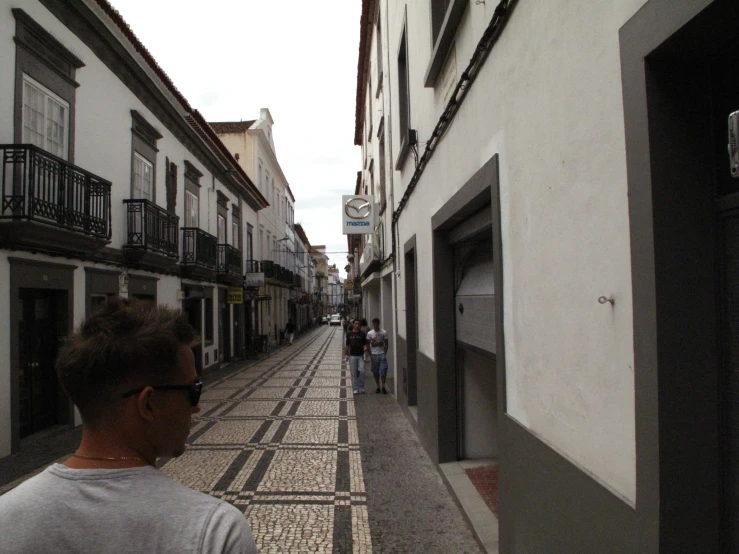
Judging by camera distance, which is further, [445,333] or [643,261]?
[445,333]

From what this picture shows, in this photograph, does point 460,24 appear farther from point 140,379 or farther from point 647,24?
point 140,379

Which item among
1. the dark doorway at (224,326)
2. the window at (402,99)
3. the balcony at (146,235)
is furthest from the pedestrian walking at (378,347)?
the dark doorway at (224,326)

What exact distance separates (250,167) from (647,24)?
26.3 meters

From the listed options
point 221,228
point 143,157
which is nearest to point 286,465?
point 143,157

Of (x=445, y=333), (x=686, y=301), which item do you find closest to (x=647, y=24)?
(x=686, y=301)

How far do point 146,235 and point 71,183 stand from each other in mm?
2859

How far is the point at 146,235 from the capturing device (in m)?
10.9

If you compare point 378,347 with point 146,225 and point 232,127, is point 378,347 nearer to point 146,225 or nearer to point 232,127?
point 146,225

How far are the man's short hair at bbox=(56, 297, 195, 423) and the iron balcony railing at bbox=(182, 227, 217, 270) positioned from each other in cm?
1376

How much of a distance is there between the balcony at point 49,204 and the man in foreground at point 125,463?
22.4ft

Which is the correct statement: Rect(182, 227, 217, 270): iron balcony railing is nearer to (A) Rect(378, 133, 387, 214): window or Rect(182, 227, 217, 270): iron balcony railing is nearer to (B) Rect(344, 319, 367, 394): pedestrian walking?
(B) Rect(344, 319, 367, 394): pedestrian walking

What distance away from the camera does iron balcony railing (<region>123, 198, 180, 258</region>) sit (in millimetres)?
10797

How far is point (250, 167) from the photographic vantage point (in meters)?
26.8

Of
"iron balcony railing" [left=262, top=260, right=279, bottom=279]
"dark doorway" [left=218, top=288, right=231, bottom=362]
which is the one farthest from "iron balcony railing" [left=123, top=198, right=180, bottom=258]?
"iron balcony railing" [left=262, top=260, right=279, bottom=279]
